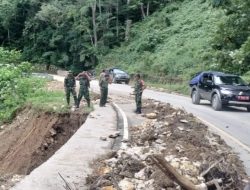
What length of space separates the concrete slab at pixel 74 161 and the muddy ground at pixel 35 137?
2.16m

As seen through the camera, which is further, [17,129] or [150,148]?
[17,129]

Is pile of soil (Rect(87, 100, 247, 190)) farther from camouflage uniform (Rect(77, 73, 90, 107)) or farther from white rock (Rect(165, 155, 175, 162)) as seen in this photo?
camouflage uniform (Rect(77, 73, 90, 107))

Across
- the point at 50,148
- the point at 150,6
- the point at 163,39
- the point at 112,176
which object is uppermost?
the point at 150,6

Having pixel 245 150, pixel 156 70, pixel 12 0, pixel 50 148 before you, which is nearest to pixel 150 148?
pixel 245 150

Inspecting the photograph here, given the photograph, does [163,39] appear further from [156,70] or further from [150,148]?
[150,148]

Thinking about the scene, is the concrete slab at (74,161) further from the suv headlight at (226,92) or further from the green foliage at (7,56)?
the green foliage at (7,56)

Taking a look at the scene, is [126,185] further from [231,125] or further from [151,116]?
[151,116]

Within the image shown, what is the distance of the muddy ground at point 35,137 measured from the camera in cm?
1838

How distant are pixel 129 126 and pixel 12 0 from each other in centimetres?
6113

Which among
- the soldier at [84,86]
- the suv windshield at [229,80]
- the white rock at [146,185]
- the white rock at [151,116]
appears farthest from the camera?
the suv windshield at [229,80]

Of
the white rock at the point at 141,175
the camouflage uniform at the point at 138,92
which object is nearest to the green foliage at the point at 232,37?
the camouflage uniform at the point at 138,92

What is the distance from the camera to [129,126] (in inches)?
685

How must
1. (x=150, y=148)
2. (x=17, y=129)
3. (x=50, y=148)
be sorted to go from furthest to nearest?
1. (x=17, y=129)
2. (x=50, y=148)
3. (x=150, y=148)

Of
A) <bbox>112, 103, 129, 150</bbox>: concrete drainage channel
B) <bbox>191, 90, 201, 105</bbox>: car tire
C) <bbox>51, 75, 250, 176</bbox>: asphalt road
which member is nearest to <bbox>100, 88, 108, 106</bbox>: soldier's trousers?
<bbox>112, 103, 129, 150</bbox>: concrete drainage channel
